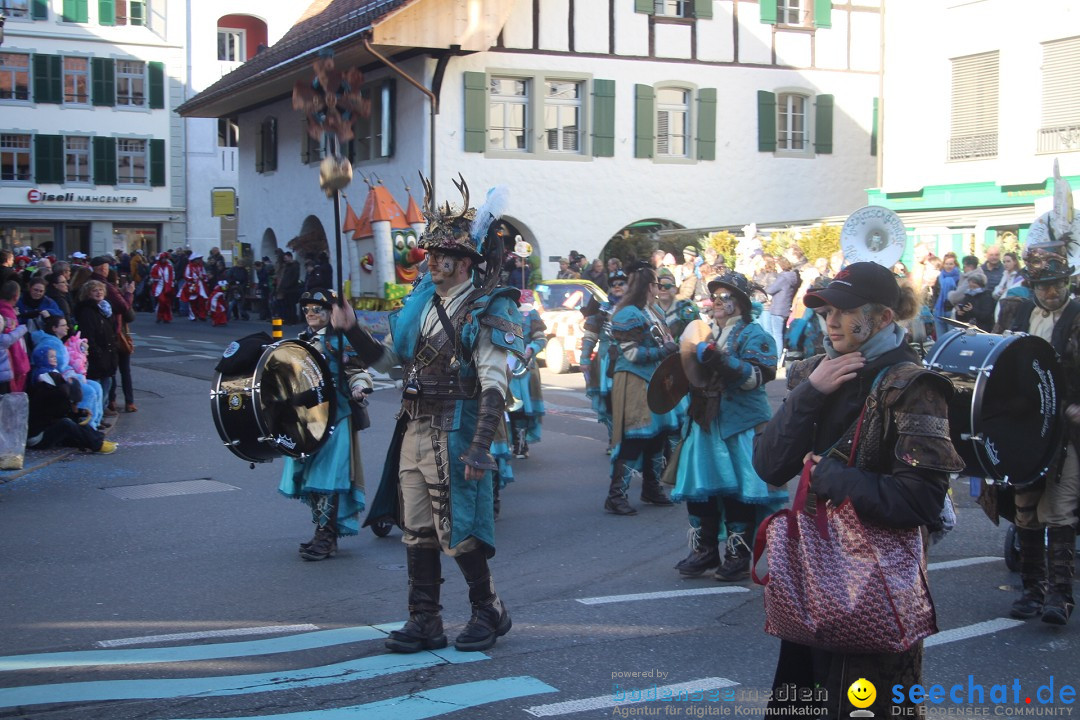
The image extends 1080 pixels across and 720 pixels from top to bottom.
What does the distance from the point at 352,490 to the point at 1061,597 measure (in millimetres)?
4130

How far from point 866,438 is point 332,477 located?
15.5ft

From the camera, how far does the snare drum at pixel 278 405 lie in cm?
665

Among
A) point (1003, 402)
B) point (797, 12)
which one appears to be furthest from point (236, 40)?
point (1003, 402)

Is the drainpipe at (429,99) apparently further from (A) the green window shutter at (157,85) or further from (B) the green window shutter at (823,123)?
(A) the green window shutter at (157,85)

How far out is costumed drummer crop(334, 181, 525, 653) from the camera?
5473mm

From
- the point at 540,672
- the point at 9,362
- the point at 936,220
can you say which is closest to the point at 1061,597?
the point at 540,672

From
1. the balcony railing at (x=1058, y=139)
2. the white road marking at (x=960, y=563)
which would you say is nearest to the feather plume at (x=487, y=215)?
the white road marking at (x=960, y=563)

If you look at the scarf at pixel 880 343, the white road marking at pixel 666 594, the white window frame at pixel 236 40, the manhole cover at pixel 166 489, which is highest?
the white window frame at pixel 236 40

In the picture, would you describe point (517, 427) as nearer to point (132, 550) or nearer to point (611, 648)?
point (132, 550)

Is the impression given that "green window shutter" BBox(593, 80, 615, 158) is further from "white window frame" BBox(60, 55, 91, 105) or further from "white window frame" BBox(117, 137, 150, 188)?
"white window frame" BBox(60, 55, 91, 105)

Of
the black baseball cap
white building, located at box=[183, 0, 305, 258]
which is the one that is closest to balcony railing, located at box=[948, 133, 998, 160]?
the black baseball cap

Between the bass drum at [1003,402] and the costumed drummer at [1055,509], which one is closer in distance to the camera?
the bass drum at [1003,402]

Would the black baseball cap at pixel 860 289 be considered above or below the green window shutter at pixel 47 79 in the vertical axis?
below

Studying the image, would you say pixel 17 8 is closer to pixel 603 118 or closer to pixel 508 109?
pixel 508 109
